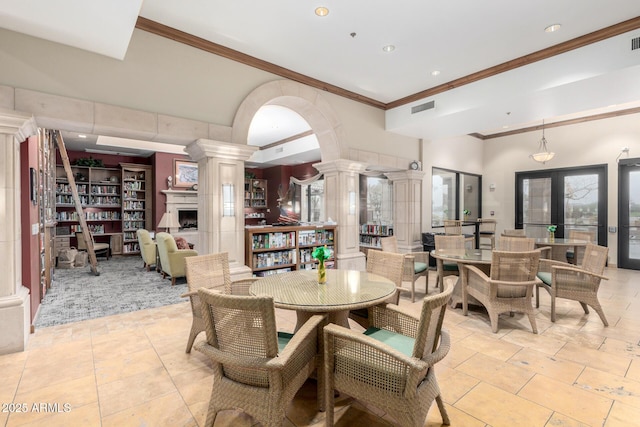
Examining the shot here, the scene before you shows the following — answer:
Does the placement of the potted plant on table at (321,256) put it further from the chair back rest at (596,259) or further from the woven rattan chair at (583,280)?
the chair back rest at (596,259)

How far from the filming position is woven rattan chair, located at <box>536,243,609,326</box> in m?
3.49

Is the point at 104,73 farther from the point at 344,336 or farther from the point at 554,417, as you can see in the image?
the point at 554,417

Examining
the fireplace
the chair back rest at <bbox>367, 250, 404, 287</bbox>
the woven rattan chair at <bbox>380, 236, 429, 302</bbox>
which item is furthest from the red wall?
the fireplace

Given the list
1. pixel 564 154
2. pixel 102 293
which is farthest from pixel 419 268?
pixel 564 154

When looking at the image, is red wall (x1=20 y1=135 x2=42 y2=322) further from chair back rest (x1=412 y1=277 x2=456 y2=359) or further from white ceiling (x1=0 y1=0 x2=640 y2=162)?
chair back rest (x1=412 y1=277 x2=456 y2=359)

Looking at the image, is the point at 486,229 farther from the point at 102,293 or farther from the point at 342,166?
the point at 102,293

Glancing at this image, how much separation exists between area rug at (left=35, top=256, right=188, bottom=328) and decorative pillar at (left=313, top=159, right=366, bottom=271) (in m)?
2.79

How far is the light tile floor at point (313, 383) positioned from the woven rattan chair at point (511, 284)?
252 mm

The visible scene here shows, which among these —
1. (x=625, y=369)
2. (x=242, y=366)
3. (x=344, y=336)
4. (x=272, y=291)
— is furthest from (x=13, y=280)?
(x=625, y=369)

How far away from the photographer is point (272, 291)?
2.40 metres

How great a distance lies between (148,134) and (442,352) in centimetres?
380

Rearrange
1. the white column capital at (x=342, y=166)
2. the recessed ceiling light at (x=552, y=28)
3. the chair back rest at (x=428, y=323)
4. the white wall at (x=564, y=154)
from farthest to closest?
1. the white wall at (x=564, y=154)
2. the white column capital at (x=342, y=166)
3. the recessed ceiling light at (x=552, y=28)
4. the chair back rest at (x=428, y=323)

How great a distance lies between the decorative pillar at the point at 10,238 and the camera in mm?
2783

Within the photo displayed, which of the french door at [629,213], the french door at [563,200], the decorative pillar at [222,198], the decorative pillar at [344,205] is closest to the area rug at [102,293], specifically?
the decorative pillar at [222,198]
